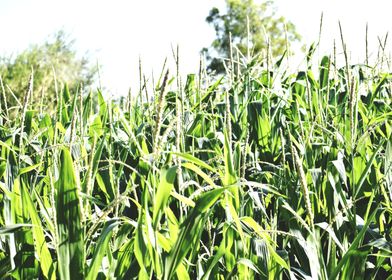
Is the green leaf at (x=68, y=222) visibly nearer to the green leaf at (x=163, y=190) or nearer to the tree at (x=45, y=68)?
the green leaf at (x=163, y=190)

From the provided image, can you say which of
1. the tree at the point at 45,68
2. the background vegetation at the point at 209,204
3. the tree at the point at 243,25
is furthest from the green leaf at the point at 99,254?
the tree at the point at 243,25

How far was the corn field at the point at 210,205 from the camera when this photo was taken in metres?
1.34

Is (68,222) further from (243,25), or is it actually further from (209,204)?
(243,25)

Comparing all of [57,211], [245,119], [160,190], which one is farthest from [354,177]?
[57,211]

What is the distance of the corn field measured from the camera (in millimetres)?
1343

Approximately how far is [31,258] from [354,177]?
105cm

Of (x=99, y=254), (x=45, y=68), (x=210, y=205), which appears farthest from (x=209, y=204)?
(x=45, y=68)

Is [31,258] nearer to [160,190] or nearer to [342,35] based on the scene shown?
[160,190]

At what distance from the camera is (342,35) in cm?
253

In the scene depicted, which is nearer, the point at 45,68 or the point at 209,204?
the point at 209,204

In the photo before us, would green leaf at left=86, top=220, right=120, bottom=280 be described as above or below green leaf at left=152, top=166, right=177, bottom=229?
below

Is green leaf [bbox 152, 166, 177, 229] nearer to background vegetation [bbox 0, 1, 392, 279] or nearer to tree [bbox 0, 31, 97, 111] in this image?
background vegetation [bbox 0, 1, 392, 279]

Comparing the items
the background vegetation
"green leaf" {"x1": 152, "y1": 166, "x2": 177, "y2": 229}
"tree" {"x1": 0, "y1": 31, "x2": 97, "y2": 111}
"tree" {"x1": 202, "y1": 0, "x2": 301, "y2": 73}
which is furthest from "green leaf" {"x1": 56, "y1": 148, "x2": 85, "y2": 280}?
"tree" {"x1": 202, "y1": 0, "x2": 301, "y2": 73}

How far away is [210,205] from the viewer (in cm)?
132
